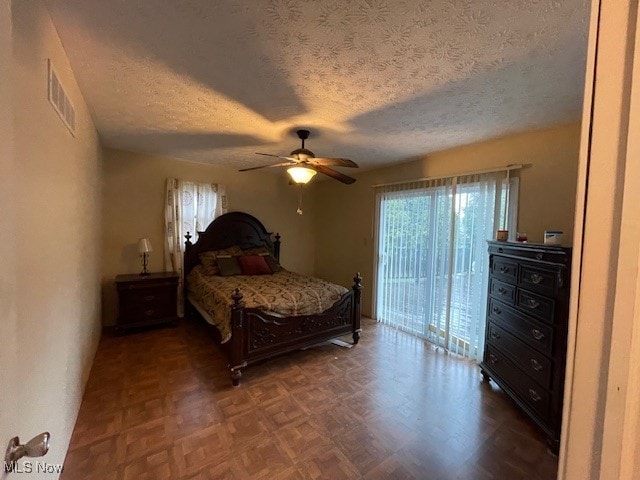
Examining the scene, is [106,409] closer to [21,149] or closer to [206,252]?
[21,149]

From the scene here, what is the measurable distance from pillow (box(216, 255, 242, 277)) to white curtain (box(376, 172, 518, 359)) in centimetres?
205

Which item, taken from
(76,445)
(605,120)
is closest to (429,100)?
(605,120)

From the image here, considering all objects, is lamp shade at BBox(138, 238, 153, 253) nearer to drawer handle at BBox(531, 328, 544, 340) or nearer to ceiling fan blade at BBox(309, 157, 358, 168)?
ceiling fan blade at BBox(309, 157, 358, 168)

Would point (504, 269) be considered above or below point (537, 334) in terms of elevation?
above

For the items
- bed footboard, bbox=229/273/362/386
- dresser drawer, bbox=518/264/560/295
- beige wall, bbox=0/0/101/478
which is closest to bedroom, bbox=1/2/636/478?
beige wall, bbox=0/0/101/478

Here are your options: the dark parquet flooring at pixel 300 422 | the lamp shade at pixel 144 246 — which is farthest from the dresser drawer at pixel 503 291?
the lamp shade at pixel 144 246

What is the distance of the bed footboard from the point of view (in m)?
2.38

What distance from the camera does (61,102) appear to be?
1389 millimetres

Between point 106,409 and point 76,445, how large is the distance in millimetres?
339

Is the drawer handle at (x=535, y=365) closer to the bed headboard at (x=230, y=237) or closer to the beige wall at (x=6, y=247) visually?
the beige wall at (x=6, y=247)

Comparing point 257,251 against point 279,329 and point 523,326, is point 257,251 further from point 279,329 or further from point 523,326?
point 523,326

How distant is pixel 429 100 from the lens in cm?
193

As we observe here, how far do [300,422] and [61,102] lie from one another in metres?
2.37

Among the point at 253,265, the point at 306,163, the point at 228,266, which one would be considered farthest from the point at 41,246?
the point at 253,265
